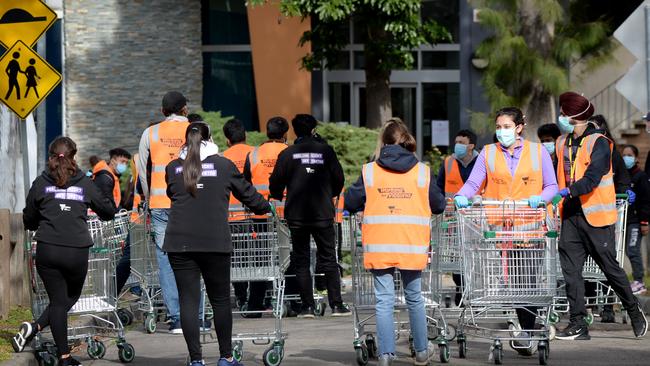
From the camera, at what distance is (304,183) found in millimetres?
13344

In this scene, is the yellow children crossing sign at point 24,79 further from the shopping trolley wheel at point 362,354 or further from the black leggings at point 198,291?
the shopping trolley wheel at point 362,354

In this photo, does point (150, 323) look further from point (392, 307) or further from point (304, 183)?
point (392, 307)

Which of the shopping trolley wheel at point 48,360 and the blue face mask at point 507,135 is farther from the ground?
the blue face mask at point 507,135

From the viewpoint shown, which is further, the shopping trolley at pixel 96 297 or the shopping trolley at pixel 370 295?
the shopping trolley at pixel 96 297

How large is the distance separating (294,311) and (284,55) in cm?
1256

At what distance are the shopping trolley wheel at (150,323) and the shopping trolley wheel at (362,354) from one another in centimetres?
339

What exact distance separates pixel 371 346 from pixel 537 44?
10.9 metres

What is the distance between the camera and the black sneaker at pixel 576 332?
11.8 metres

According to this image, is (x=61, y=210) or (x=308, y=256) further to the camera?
(x=308, y=256)

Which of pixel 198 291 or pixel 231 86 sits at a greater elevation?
pixel 231 86

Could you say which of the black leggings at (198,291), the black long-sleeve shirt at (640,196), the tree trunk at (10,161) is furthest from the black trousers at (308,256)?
the black long-sleeve shirt at (640,196)

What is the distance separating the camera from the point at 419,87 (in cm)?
2689

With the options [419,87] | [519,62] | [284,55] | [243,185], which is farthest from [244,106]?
[243,185]

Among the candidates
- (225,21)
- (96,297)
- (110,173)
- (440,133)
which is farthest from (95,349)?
(225,21)
